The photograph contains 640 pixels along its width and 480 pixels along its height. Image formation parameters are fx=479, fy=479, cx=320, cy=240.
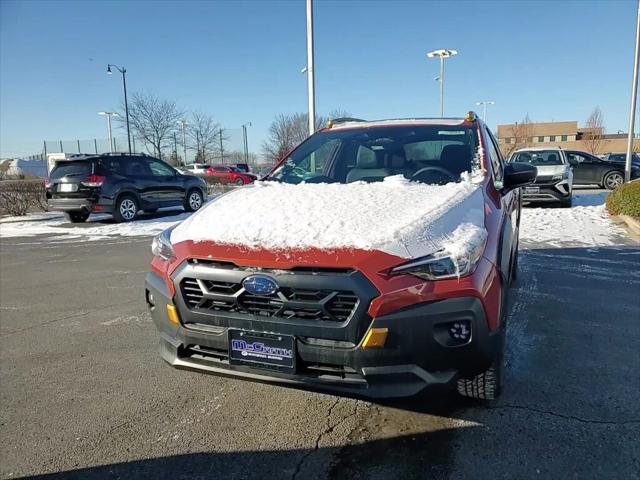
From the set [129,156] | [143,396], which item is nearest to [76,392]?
[143,396]

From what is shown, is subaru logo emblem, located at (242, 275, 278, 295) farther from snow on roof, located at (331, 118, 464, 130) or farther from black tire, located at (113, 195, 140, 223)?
black tire, located at (113, 195, 140, 223)

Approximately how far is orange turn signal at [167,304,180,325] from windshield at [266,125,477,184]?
65.3 inches

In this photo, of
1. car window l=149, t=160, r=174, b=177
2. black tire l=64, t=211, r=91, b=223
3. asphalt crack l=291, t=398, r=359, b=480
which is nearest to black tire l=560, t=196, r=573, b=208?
car window l=149, t=160, r=174, b=177

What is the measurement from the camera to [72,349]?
4008 millimetres

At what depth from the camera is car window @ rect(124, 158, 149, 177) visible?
13000mm

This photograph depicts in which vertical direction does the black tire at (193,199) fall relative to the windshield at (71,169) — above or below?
below

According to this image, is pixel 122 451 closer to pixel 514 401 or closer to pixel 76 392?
pixel 76 392

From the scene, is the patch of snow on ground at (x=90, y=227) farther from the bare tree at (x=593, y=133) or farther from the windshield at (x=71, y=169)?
the bare tree at (x=593, y=133)

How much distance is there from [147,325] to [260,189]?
6.46 ft

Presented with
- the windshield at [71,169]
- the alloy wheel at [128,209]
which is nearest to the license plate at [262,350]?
the alloy wheel at [128,209]

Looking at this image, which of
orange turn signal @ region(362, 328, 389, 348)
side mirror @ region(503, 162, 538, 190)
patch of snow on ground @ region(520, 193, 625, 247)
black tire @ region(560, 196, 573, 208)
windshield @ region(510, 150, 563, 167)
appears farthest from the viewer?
windshield @ region(510, 150, 563, 167)

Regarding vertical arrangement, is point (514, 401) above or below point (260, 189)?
below

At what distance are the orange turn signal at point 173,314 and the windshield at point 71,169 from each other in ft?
36.6

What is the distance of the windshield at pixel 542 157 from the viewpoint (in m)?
13.8
